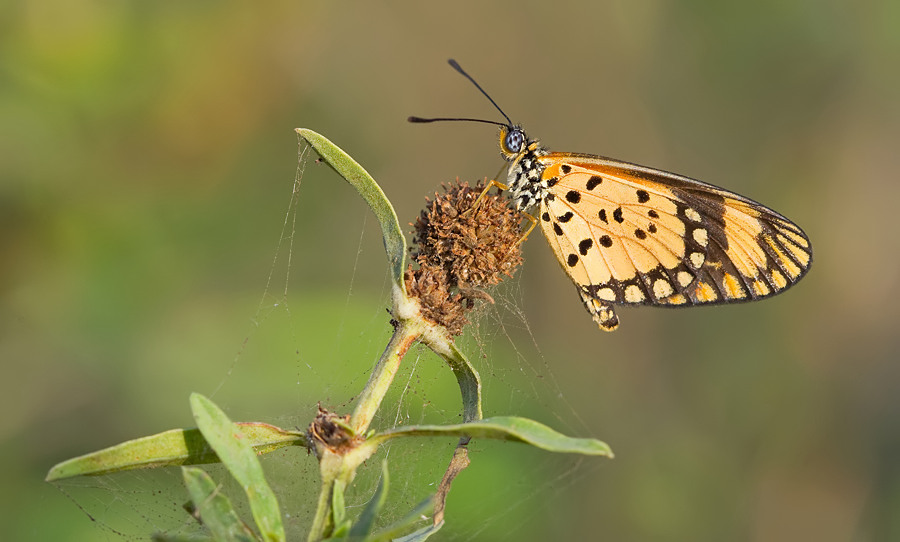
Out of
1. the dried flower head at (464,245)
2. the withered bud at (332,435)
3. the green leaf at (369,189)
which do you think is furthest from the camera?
the dried flower head at (464,245)

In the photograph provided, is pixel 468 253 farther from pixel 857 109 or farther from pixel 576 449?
pixel 857 109

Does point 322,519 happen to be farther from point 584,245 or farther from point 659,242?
point 659,242

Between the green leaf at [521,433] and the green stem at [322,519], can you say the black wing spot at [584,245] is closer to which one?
the green leaf at [521,433]

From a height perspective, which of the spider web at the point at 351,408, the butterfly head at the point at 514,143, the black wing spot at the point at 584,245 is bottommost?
the spider web at the point at 351,408

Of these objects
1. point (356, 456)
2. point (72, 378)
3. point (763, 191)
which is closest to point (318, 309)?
point (72, 378)

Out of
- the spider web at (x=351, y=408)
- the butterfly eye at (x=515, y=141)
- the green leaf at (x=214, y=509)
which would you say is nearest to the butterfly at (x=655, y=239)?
the butterfly eye at (x=515, y=141)
